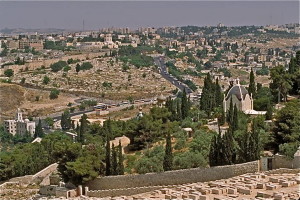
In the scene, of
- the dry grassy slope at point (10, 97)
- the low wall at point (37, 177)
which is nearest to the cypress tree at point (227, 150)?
the low wall at point (37, 177)

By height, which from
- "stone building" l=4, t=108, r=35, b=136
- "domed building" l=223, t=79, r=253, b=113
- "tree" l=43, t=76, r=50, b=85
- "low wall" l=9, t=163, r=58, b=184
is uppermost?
"domed building" l=223, t=79, r=253, b=113

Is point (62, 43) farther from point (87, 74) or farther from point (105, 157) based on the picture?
point (105, 157)

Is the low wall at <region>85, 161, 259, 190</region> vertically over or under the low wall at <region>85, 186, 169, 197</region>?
over

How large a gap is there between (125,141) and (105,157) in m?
7.27

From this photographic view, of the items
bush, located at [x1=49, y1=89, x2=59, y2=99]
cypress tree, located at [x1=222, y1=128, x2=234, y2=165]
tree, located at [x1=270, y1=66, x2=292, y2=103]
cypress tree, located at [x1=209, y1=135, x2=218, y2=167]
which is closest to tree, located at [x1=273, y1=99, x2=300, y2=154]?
cypress tree, located at [x1=222, y1=128, x2=234, y2=165]

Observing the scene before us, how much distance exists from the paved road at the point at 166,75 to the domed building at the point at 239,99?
165 feet

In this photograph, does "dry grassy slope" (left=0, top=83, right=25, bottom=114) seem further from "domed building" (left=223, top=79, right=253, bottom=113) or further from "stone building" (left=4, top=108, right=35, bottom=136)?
"domed building" (left=223, top=79, right=253, bottom=113)

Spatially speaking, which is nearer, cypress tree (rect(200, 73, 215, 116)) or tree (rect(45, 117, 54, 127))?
cypress tree (rect(200, 73, 215, 116))

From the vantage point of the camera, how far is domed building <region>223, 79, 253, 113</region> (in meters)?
26.6

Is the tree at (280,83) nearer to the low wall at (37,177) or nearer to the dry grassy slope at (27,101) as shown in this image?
the low wall at (37,177)

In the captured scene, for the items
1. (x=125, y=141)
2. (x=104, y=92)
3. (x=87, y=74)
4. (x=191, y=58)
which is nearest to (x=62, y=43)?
(x=191, y=58)

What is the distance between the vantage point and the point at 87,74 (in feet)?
287

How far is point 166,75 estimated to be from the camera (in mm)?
92875

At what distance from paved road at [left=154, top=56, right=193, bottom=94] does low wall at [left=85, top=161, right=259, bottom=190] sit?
5944 cm
